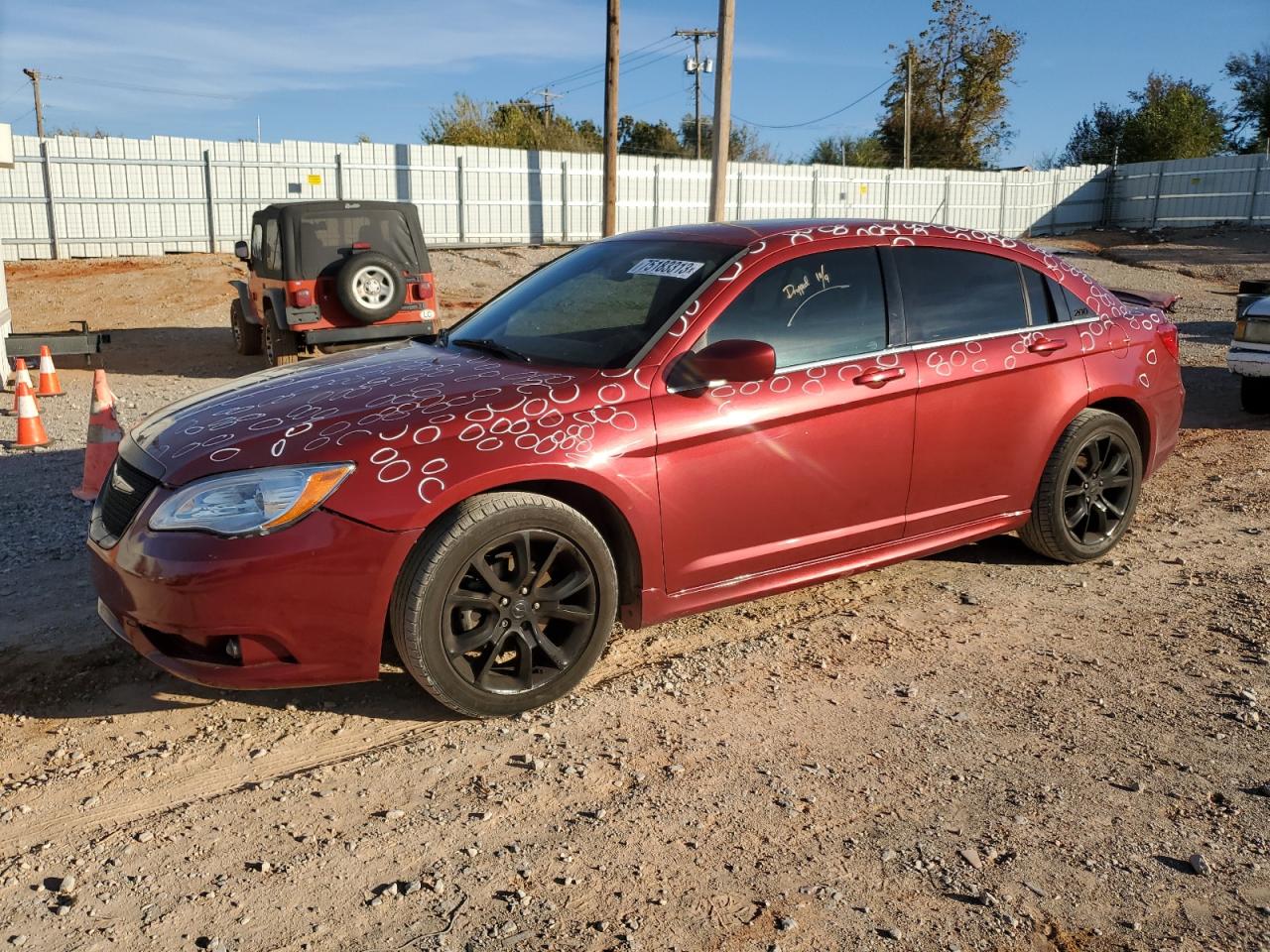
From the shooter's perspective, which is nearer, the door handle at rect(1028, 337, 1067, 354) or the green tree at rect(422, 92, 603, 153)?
the door handle at rect(1028, 337, 1067, 354)

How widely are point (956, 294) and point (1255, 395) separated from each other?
5.64 m

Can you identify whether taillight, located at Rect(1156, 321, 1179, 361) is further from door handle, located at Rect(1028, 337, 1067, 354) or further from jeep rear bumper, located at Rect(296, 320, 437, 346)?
jeep rear bumper, located at Rect(296, 320, 437, 346)

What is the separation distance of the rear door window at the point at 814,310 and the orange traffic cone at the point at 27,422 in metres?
6.18

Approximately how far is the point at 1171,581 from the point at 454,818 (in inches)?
144

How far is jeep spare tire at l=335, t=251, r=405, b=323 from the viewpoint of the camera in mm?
11336

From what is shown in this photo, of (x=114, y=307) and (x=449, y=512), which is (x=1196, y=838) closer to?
(x=449, y=512)

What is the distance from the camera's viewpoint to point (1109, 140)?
5669cm

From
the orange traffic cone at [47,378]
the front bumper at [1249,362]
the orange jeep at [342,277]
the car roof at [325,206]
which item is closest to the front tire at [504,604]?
the front bumper at [1249,362]

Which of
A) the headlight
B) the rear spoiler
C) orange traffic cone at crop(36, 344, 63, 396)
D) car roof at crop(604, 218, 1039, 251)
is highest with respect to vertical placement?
car roof at crop(604, 218, 1039, 251)

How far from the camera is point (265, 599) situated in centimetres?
337

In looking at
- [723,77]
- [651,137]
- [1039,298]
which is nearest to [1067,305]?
[1039,298]

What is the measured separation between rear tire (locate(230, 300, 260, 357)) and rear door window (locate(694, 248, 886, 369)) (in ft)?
36.4

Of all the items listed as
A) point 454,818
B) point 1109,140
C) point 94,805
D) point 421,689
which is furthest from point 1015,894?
point 1109,140

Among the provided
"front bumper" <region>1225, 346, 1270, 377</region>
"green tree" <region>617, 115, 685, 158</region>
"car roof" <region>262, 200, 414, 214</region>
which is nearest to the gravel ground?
"front bumper" <region>1225, 346, 1270, 377</region>
